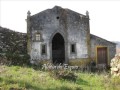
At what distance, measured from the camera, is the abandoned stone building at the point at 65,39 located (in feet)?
105

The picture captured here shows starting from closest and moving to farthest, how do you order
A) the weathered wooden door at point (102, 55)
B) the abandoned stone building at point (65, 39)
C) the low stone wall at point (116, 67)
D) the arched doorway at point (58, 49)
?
the low stone wall at point (116, 67), the abandoned stone building at point (65, 39), the arched doorway at point (58, 49), the weathered wooden door at point (102, 55)

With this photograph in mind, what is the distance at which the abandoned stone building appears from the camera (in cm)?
3186

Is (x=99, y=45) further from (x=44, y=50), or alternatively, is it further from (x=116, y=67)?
(x=116, y=67)

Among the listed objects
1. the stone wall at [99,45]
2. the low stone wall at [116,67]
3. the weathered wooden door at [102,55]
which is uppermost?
the stone wall at [99,45]

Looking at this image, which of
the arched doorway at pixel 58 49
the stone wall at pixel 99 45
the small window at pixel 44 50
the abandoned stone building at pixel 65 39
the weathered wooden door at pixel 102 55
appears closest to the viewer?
the abandoned stone building at pixel 65 39

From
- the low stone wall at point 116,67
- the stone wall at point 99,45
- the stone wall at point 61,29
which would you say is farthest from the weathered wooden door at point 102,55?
the low stone wall at point 116,67

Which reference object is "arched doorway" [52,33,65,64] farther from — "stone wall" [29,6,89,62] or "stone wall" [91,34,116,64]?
"stone wall" [91,34,116,64]

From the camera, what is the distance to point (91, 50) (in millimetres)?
33188

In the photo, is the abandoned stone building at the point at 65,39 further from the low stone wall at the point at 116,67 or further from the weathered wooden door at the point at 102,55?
the low stone wall at the point at 116,67

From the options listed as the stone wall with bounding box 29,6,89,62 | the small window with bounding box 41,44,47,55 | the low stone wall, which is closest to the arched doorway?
the stone wall with bounding box 29,6,89,62

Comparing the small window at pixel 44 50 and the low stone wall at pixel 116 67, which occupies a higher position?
the small window at pixel 44 50

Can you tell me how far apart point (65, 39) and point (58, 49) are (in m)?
2.39

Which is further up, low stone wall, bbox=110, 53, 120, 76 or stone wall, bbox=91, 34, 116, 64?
stone wall, bbox=91, 34, 116, 64

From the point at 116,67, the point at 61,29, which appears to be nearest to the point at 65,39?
the point at 61,29
